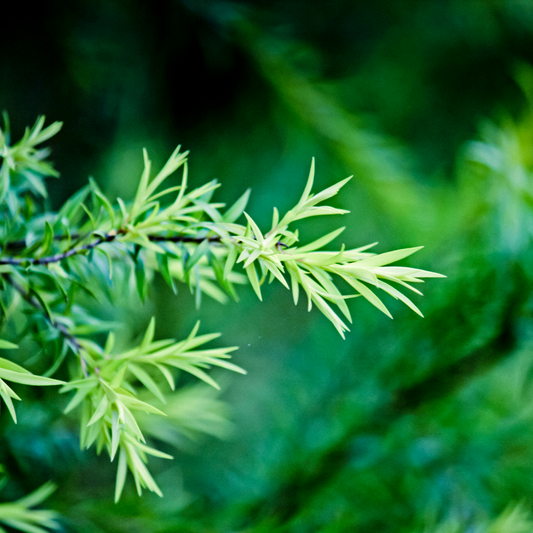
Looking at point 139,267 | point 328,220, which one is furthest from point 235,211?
point 328,220

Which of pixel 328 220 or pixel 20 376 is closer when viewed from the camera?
pixel 20 376

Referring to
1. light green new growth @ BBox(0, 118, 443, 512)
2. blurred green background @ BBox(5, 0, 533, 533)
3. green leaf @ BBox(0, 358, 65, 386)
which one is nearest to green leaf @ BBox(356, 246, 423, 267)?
light green new growth @ BBox(0, 118, 443, 512)

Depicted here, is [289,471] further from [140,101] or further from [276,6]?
[276,6]

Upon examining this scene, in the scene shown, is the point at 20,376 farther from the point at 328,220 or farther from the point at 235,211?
the point at 328,220

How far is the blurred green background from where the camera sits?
1.26 feet

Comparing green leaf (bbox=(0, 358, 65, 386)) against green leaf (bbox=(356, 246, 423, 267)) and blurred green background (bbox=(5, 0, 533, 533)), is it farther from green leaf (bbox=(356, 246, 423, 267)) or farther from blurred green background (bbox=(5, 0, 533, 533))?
blurred green background (bbox=(5, 0, 533, 533))

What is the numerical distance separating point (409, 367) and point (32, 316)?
1.04 ft

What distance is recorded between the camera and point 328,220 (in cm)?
74

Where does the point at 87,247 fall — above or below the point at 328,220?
below

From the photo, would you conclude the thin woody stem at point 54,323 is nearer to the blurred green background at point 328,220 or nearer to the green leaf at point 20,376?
the green leaf at point 20,376

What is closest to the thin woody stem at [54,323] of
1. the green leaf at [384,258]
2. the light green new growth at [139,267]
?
the light green new growth at [139,267]

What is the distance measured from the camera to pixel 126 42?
626mm

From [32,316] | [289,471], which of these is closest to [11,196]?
[32,316]

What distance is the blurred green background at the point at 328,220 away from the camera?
38 centimetres
